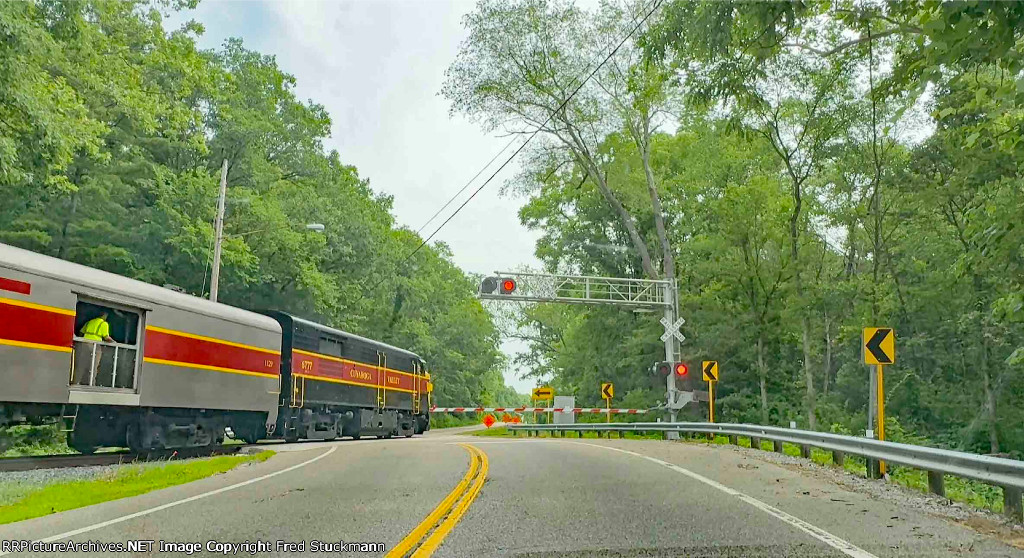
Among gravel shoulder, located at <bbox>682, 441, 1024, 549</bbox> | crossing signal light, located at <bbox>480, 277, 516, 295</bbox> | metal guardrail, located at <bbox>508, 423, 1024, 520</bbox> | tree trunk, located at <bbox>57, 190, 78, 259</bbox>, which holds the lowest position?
gravel shoulder, located at <bbox>682, 441, 1024, 549</bbox>

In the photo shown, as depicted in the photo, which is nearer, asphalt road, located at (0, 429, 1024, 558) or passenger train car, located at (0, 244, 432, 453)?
asphalt road, located at (0, 429, 1024, 558)

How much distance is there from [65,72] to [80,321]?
15578 millimetres

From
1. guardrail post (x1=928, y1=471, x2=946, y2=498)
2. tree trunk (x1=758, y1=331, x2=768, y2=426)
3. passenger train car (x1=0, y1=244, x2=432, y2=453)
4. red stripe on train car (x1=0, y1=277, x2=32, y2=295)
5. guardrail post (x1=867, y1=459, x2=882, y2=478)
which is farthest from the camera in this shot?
tree trunk (x1=758, y1=331, x2=768, y2=426)

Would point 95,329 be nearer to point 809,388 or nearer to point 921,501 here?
point 921,501

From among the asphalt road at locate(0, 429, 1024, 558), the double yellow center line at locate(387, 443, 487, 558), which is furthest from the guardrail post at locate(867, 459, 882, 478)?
the double yellow center line at locate(387, 443, 487, 558)

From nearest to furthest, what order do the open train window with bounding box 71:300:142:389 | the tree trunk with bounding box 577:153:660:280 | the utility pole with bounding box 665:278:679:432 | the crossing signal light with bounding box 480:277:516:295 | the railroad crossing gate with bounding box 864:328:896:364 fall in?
1. the railroad crossing gate with bounding box 864:328:896:364
2. the open train window with bounding box 71:300:142:389
3. the utility pole with bounding box 665:278:679:432
4. the crossing signal light with bounding box 480:277:516:295
5. the tree trunk with bounding box 577:153:660:280

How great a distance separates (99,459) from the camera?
15328 millimetres

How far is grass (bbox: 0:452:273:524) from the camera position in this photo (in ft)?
30.7

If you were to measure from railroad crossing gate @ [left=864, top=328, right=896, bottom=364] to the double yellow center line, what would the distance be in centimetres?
649

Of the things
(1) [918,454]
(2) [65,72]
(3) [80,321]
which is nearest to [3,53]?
(3) [80,321]

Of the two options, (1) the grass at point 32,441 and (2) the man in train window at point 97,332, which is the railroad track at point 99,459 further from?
(1) the grass at point 32,441

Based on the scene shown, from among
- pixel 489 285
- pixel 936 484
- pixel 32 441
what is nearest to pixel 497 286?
pixel 489 285

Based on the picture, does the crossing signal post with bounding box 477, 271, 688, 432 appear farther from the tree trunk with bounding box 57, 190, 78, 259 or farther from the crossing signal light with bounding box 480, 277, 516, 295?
the tree trunk with bounding box 57, 190, 78, 259

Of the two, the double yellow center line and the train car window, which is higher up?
the train car window
